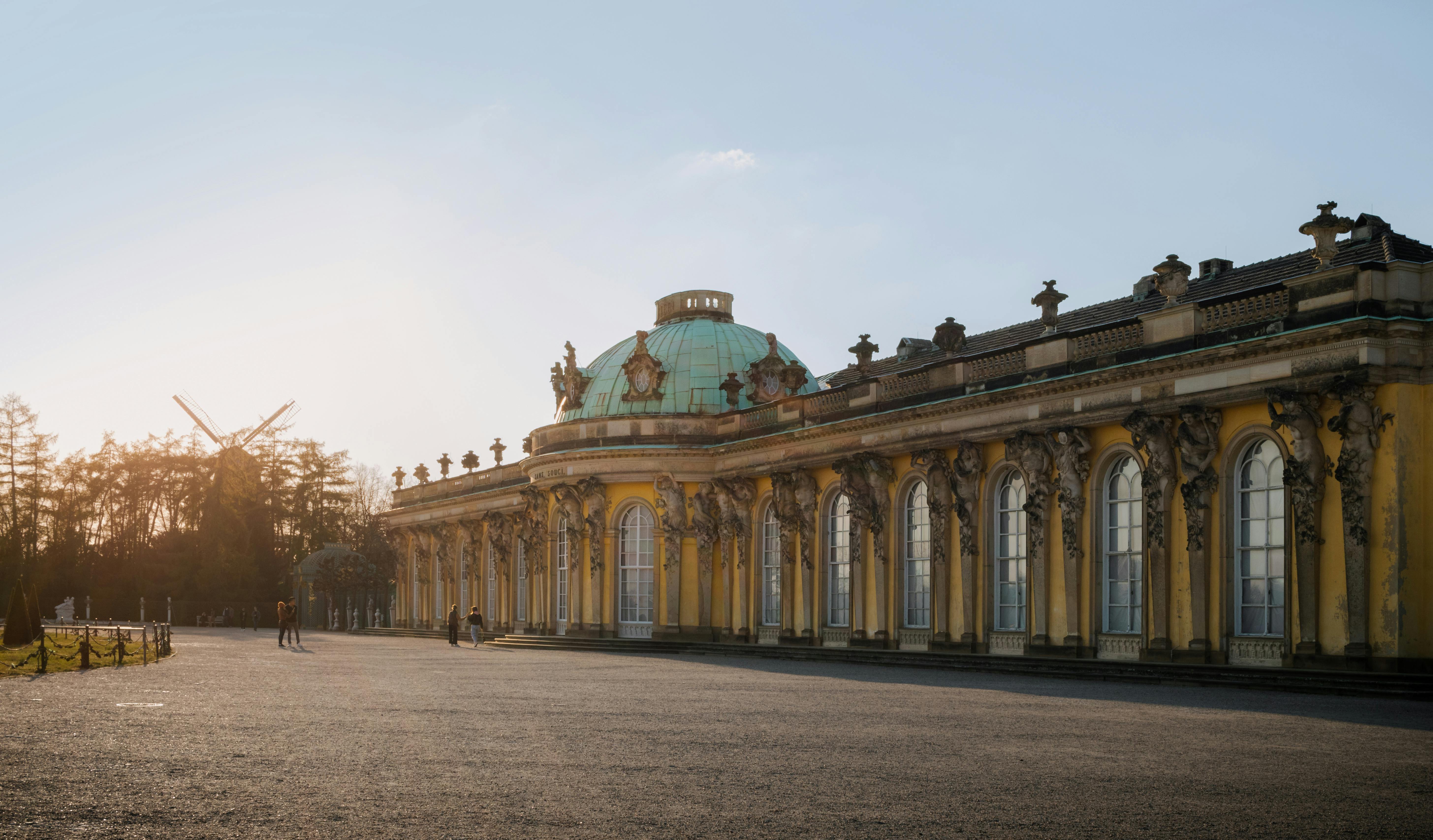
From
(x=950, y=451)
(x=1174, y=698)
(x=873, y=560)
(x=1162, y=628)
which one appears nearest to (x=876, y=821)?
(x=1174, y=698)

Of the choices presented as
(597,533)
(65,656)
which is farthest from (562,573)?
(65,656)

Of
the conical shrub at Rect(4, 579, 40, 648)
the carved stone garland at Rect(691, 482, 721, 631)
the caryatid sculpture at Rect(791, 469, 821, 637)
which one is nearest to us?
the conical shrub at Rect(4, 579, 40, 648)

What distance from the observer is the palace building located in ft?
81.6

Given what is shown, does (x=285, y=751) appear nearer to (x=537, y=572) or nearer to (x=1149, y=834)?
(x=1149, y=834)

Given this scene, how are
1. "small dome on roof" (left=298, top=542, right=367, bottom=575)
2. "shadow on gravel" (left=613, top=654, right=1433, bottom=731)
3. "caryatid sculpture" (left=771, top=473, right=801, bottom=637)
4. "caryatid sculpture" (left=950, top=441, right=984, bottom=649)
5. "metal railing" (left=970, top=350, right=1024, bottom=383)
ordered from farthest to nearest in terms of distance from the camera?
"small dome on roof" (left=298, top=542, right=367, bottom=575) < "caryatid sculpture" (left=771, top=473, right=801, bottom=637) < "caryatid sculpture" (left=950, top=441, right=984, bottom=649) < "metal railing" (left=970, top=350, right=1024, bottom=383) < "shadow on gravel" (left=613, top=654, right=1433, bottom=731)

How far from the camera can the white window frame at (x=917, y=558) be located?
36.7 meters

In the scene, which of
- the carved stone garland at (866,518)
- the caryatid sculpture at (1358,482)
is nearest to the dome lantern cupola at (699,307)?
the carved stone garland at (866,518)

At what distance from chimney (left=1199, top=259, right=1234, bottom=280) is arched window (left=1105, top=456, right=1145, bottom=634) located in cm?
708

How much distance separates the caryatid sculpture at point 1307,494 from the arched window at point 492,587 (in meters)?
40.8

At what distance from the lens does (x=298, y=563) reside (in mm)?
85688

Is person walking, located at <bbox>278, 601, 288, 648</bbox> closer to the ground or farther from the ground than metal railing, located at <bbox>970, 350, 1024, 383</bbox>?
closer to the ground

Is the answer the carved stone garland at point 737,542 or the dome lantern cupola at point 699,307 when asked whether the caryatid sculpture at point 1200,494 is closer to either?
the carved stone garland at point 737,542

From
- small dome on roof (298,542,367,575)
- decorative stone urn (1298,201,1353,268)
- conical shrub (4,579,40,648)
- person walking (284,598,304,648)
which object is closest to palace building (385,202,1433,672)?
decorative stone urn (1298,201,1353,268)

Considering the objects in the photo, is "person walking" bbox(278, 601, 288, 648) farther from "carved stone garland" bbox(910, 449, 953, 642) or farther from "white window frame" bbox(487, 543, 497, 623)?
"carved stone garland" bbox(910, 449, 953, 642)
